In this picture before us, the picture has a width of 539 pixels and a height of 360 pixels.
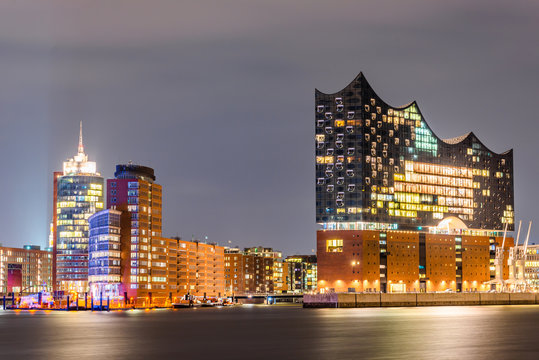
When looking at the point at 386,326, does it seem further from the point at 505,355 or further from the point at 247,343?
the point at 505,355

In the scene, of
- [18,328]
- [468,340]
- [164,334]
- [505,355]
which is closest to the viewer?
[505,355]

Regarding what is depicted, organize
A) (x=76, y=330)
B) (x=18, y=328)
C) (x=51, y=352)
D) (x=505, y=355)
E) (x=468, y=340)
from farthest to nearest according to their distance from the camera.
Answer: (x=18, y=328) → (x=76, y=330) → (x=468, y=340) → (x=51, y=352) → (x=505, y=355)

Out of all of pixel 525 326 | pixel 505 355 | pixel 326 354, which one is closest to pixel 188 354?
pixel 326 354

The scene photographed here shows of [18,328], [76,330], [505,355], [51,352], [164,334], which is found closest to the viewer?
[505,355]

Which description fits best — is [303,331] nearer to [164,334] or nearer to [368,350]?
[164,334]

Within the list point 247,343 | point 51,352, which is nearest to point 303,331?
point 247,343

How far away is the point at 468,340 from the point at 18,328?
2749 inches

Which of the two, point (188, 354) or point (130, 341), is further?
point (130, 341)

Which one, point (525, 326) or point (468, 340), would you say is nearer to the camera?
point (468, 340)

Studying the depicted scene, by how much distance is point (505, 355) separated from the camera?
81938 mm

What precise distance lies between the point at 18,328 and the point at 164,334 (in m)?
31.7

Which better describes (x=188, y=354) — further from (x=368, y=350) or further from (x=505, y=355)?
(x=505, y=355)

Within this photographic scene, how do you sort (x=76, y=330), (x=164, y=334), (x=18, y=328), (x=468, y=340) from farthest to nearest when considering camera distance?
(x=18, y=328) → (x=76, y=330) → (x=164, y=334) → (x=468, y=340)

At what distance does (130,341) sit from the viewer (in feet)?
334
